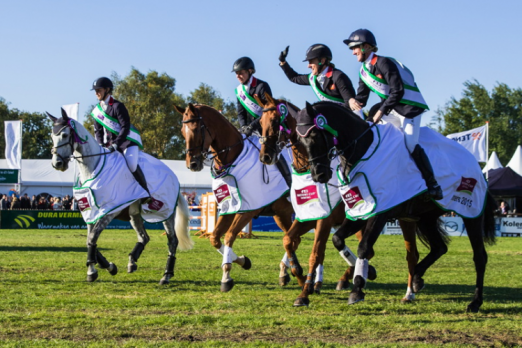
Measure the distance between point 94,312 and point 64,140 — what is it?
388 cm

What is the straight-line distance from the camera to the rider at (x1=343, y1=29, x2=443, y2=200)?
320 inches

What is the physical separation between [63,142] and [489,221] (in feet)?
21.9

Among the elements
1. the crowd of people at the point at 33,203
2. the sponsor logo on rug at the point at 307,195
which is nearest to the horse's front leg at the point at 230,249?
the sponsor logo on rug at the point at 307,195

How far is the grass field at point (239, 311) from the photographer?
596 centimetres

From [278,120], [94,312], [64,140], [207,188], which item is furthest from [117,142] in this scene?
[207,188]

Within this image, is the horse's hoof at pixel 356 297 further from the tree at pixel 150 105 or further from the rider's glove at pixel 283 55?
the tree at pixel 150 105

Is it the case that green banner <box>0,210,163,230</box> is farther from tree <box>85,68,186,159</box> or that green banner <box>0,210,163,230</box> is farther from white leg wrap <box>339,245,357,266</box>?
tree <box>85,68,186,159</box>

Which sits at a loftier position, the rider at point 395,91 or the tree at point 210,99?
the tree at point 210,99

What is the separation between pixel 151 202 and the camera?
11.7 meters

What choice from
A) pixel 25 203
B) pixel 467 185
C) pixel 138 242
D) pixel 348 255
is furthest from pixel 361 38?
pixel 25 203

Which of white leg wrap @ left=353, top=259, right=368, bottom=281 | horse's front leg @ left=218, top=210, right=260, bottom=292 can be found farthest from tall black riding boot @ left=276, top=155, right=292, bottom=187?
white leg wrap @ left=353, top=259, right=368, bottom=281

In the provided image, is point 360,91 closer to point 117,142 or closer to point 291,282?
point 291,282

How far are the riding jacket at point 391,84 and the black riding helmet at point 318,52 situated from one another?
86 cm

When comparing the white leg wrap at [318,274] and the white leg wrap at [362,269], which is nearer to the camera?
the white leg wrap at [362,269]
